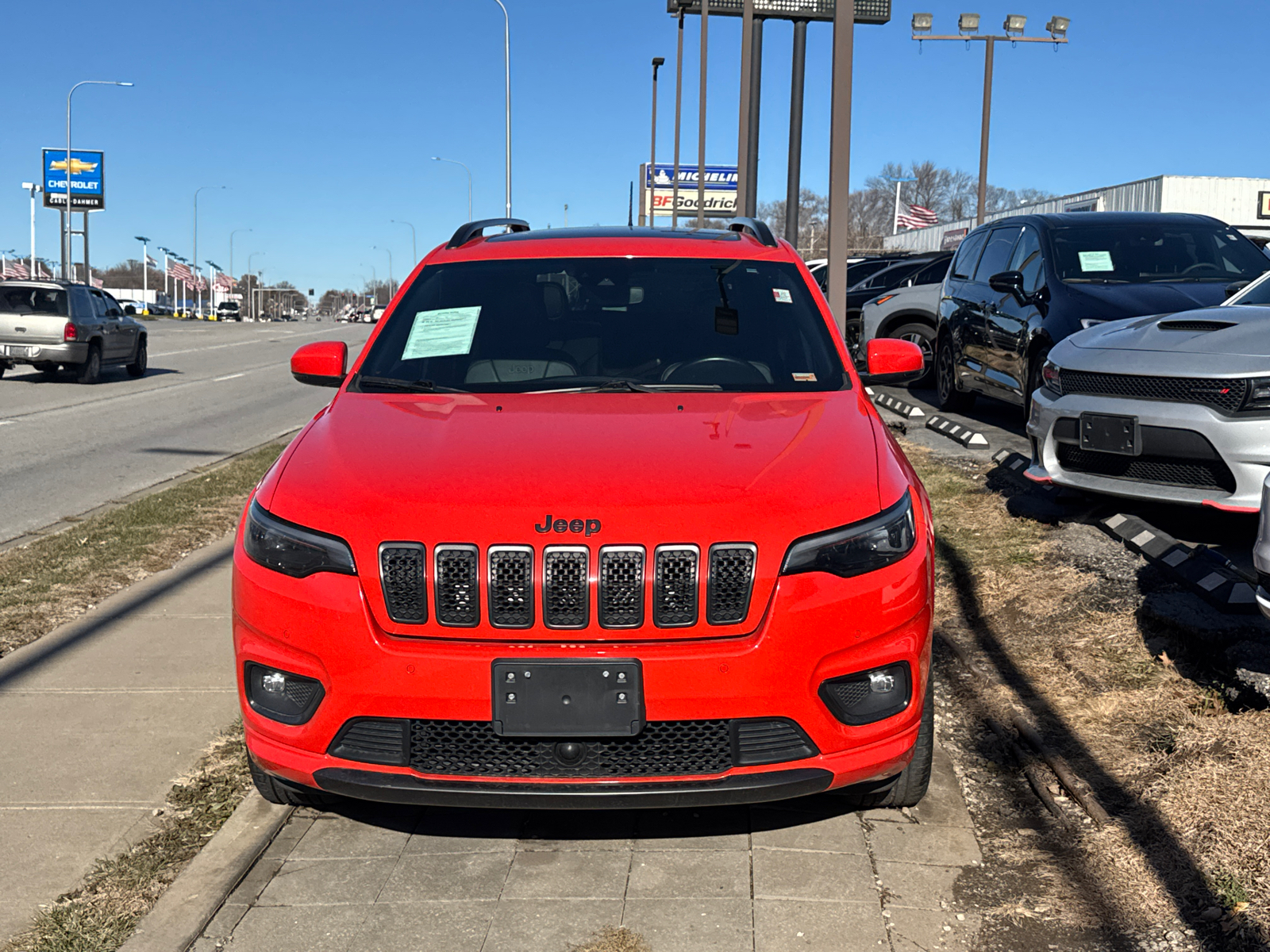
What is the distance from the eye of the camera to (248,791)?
388 cm

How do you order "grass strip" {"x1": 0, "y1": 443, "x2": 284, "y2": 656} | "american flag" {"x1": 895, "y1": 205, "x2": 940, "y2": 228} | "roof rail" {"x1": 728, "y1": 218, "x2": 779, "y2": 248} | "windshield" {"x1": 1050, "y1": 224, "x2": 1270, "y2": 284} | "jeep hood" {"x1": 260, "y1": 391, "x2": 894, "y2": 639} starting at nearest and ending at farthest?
"jeep hood" {"x1": 260, "y1": 391, "x2": 894, "y2": 639} → "roof rail" {"x1": 728, "y1": 218, "x2": 779, "y2": 248} → "grass strip" {"x1": 0, "y1": 443, "x2": 284, "y2": 656} → "windshield" {"x1": 1050, "y1": 224, "x2": 1270, "y2": 284} → "american flag" {"x1": 895, "y1": 205, "x2": 940, "y2": 228}

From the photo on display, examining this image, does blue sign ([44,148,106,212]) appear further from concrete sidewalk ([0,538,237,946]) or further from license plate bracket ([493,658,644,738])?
license plate bracket ([493,658,644,738])

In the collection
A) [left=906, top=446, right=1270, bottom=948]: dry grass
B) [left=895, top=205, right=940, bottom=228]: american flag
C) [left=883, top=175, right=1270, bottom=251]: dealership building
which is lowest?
[left=906, top=446, right=1270, bottom=948]: dry grass

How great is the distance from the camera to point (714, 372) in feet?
14.1

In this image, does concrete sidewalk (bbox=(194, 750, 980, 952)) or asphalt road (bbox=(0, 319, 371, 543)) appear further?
asphalt road (bbox=(0, 319, 371, 543))

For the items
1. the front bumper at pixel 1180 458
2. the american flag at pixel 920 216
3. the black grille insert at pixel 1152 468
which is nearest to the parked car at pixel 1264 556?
the front bumper at pixel 1180 458

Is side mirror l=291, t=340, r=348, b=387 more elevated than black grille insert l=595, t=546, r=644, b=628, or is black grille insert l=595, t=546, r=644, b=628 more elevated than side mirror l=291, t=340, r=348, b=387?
side mirror l=291, t=340, r=348, b=387

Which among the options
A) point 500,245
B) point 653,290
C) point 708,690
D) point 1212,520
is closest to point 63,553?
point 500,245

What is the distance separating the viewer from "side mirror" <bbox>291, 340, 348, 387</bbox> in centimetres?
468

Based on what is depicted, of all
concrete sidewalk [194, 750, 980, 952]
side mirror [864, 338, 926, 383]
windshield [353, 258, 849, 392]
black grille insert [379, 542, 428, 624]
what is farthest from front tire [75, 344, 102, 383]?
black grille insert [379, 542, 428, 624]

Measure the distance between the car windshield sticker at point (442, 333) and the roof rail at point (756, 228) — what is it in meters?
1.34

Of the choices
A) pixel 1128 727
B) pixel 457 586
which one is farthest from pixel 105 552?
pixel 1128 727

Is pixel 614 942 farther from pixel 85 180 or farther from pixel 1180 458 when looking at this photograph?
pixel 85 180

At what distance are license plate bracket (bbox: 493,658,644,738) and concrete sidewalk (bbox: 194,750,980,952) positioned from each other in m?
0.51
